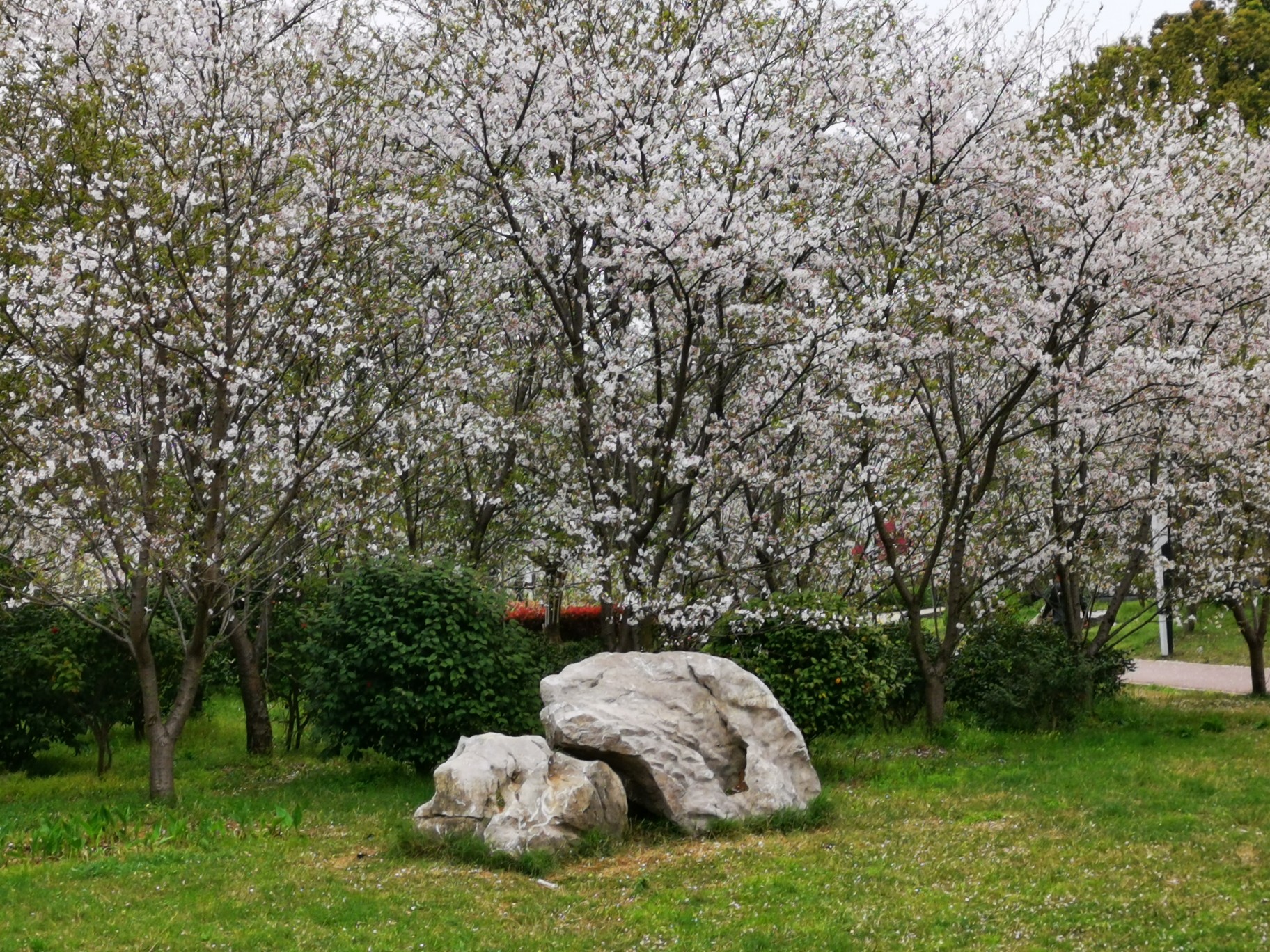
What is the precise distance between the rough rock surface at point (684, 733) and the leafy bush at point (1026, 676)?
4338 millimetres

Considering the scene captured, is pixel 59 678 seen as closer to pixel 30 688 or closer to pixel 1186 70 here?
pixel 30 688

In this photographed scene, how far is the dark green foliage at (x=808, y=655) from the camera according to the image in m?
12.3

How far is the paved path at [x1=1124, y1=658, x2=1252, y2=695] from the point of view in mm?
19984

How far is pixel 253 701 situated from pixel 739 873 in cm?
797

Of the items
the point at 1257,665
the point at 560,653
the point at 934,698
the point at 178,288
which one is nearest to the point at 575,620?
the point at 560,653

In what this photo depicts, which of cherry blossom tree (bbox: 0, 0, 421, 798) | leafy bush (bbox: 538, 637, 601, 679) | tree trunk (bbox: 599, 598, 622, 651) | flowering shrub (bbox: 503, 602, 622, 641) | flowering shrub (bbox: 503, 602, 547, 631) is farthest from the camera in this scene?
flowering shrub (bbox: 503, 602, 547, 631)

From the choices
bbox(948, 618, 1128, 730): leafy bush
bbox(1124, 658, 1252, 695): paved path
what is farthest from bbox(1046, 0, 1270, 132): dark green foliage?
bbox(1124, 658, 1252, 695): paved path

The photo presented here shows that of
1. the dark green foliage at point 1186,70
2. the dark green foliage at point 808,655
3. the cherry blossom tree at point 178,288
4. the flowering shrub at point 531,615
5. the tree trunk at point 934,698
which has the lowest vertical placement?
the tree trunk at point 934,698

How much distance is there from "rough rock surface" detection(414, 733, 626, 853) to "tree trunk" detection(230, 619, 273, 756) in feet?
17.9

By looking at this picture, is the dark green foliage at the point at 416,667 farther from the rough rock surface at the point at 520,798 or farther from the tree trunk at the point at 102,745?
the tree trunk at the point at 102,745

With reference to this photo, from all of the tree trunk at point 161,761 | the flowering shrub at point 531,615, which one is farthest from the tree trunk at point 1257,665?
the tree trunk at point 161,761

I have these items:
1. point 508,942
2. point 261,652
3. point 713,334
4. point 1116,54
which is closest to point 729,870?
point 508,942

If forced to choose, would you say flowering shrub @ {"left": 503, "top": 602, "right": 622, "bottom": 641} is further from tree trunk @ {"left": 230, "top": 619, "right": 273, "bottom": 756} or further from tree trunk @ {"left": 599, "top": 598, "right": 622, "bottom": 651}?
tree trunk @ {"left": 599, "top": 598, "right": 622, "bottom": 651}

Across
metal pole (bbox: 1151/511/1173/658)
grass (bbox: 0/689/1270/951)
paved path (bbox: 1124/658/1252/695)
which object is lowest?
grass (bbox: 0/689/1270/951)
